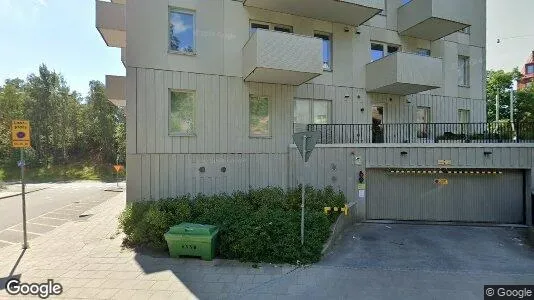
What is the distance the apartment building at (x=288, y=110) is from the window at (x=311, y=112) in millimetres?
42

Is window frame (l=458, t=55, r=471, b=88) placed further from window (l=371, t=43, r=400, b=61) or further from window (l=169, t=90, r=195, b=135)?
window (l=169, t=90, r=195, b=135)

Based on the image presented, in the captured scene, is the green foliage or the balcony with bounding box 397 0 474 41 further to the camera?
the green foliage

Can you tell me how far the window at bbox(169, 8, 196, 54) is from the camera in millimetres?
9898

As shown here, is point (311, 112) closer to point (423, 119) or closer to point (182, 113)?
point (182, 113)

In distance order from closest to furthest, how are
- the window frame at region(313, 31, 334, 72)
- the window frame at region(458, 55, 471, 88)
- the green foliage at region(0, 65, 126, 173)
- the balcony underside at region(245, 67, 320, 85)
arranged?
the balcony underside at region(245, 67, 320, 85) < the window frame at region(313, 31, 334, 72) < the window frame at region(458, 55, 471, 88) < the green foliage at region(0, 65, 126, 173)

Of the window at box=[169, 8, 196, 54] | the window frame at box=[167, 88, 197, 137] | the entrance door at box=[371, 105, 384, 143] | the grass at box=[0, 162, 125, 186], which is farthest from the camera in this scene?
the grass at box=[0, 162, 125, 186]

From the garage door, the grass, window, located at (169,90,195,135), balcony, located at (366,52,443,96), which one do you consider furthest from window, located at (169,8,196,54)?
the grass

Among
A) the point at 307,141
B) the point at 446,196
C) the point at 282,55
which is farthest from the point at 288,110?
the point at 446,196

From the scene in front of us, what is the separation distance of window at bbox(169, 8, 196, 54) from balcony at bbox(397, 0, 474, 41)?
9.24 m

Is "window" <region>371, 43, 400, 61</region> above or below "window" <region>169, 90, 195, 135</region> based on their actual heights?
above

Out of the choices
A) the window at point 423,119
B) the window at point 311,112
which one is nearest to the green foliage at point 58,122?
the window at point 311,112

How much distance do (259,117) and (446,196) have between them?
25.2ft

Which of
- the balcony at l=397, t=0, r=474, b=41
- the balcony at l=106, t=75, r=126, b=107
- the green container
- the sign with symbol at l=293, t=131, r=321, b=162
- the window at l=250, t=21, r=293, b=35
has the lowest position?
the green container

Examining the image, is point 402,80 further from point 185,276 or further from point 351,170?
point 185,276
